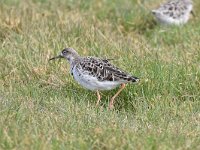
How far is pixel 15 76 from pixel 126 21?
3368 millimetres

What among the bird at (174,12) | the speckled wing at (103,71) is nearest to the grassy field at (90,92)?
the bird at (174,12)

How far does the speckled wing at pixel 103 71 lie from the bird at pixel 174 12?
3.90 meters

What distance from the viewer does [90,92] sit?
8.93 meters

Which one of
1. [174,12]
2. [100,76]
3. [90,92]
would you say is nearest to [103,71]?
[100,76]

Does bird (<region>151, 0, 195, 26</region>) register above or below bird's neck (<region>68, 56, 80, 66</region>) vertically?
below

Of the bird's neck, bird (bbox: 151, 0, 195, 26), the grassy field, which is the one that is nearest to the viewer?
the grassy field

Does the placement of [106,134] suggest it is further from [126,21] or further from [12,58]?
[126,21]

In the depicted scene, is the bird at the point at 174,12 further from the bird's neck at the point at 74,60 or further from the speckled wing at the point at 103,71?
the speckled wing at the point at 103,71

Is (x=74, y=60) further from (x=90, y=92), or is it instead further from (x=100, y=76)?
(x=100, y=76)

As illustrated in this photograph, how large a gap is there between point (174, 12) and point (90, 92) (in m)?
4.29

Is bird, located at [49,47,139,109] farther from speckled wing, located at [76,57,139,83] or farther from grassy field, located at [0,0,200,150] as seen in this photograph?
grassy field, located at [0,0,200,150]

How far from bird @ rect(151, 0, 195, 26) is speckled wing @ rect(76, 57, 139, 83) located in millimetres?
3899

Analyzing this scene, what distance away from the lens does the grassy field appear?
6.71 metres

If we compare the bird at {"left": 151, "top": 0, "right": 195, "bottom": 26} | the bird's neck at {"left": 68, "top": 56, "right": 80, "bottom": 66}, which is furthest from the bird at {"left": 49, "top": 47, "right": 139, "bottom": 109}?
the bird at {"left": 151, "top": 0, "right": 195, "bottom": 26}
